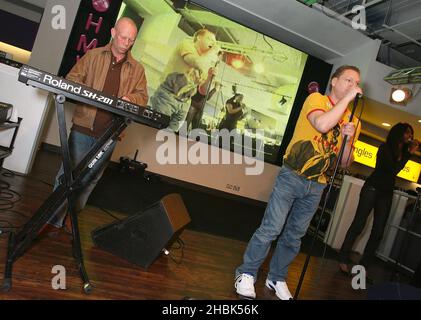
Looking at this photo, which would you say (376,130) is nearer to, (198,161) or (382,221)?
(198,161)

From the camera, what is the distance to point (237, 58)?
18.4ft

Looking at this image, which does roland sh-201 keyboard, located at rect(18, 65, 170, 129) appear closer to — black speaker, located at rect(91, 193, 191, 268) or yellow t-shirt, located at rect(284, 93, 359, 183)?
black speaker, located at rect(91, 193, 191, 268)

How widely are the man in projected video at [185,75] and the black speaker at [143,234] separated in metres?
3.37

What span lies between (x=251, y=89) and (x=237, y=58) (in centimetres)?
54

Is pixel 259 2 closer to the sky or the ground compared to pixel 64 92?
closer to the sky

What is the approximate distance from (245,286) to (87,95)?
1.33 meters

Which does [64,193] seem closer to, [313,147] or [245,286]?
[245,286]

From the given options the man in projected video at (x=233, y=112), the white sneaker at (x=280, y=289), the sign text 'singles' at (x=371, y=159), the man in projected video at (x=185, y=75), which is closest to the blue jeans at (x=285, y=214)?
the white sneaker at (x=280, y=289)

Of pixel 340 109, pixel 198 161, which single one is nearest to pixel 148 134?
pixel 198 161

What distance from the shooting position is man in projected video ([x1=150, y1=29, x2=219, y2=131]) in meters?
5.29

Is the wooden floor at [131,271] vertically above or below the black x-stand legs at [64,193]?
below

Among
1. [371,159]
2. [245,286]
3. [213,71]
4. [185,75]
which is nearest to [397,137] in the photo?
[245,286]

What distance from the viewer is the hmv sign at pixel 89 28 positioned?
4.88 meters

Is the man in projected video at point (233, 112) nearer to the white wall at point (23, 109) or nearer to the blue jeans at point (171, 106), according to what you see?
the blue jeans at point (171, 106)
